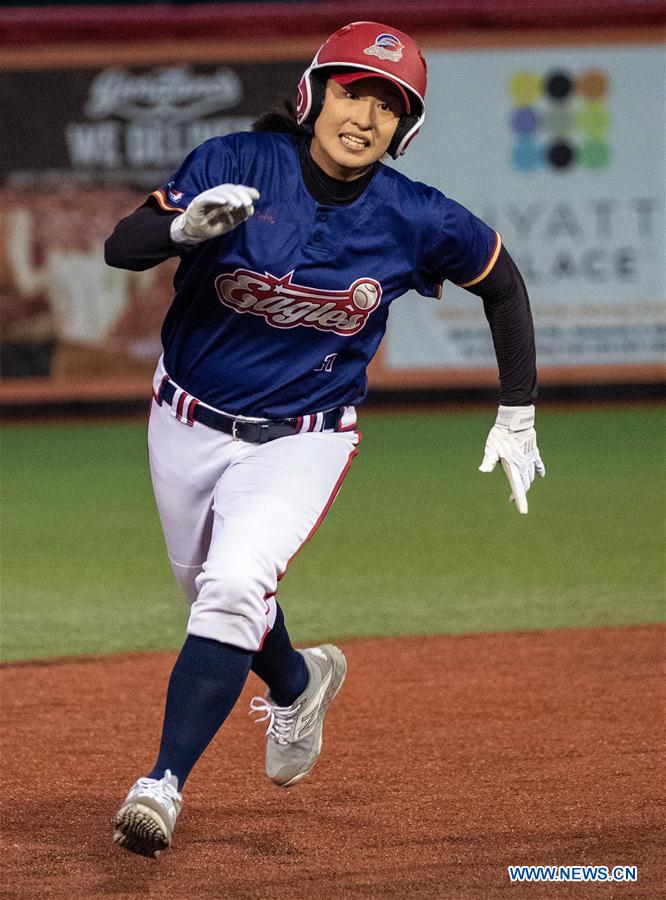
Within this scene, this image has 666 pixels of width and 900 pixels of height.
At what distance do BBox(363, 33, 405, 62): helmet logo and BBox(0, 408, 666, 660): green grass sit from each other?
269cm

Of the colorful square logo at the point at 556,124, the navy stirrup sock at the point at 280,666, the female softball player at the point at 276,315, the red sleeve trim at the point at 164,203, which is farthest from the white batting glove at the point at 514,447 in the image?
the colorful square logo at the point at 556,124

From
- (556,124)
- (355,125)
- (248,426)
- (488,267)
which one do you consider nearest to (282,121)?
(355,125)

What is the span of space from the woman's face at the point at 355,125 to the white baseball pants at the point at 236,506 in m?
0.65

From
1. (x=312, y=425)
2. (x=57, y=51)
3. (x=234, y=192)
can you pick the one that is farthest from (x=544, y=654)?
(x=57, y=51)

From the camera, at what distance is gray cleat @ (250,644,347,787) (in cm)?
362

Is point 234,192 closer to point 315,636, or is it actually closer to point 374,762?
point 374,762

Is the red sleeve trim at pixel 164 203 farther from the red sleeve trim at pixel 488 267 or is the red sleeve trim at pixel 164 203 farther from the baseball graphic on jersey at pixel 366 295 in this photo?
the red sleeve trim at pixel 488 267

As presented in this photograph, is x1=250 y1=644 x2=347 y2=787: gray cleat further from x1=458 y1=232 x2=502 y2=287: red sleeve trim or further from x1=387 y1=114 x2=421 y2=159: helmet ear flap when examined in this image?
x1=387 y1=114 x2=421 y2=159: helmet ear flap

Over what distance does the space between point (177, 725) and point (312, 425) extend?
835 millimetres

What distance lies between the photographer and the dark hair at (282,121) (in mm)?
3475

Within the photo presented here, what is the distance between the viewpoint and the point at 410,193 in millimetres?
3396

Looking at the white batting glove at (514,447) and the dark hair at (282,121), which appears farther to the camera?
the white batting glove at (514,447)

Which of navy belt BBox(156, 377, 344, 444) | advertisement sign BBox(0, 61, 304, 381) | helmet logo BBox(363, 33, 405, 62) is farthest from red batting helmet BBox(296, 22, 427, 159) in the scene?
advertisement sign BBox(0, 61, 304, 381)

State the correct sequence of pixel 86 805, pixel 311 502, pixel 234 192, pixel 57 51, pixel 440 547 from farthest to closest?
pixel 57 51 → pixel 440 547 → pixel 86 805 → pixel 311 502 → pixel 234 192
